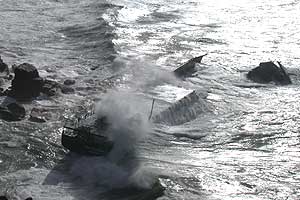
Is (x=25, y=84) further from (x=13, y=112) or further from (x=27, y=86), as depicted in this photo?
(x=13, y=112)

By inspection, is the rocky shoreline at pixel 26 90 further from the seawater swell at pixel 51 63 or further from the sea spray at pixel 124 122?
the sea spray at pixel 124 122

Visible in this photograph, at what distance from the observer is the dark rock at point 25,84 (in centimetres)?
2470

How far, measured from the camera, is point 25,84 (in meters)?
25.0

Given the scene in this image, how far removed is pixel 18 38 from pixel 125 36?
7.08 meters

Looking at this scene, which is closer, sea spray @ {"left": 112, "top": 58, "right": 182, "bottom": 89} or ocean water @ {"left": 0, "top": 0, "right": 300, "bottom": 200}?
ocean water @ {"left": 0, "top": 0, "right": 300, "bottom": 200}

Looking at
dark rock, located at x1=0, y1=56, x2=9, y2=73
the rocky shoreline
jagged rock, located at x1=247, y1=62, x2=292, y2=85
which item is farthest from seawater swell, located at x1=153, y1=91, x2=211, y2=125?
dark rock, located at x1=0, y1=56, x2=9, y2=73

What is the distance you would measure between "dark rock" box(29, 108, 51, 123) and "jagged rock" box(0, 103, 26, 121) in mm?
398

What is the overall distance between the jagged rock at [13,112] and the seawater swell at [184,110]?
552cm

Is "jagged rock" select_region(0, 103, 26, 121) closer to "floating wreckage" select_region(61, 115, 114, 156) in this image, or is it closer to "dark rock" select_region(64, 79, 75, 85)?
"floating wreckage" select_region(61, 115, 114, 156)

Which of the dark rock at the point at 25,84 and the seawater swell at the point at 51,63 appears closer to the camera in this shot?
the seawater swell at the point at 51,63

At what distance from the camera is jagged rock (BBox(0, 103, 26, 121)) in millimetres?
22078

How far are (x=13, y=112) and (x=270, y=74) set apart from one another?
14.2 metres

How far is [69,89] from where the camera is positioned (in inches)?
1031

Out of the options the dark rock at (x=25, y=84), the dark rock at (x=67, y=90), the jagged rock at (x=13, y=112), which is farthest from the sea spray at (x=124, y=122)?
the dark rock at (x=25, y=84)
